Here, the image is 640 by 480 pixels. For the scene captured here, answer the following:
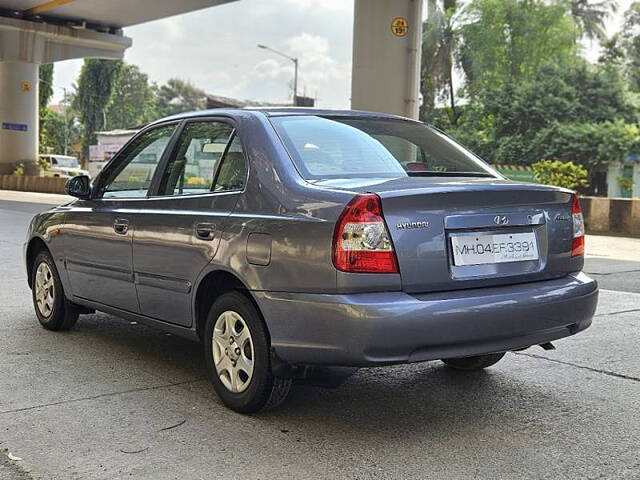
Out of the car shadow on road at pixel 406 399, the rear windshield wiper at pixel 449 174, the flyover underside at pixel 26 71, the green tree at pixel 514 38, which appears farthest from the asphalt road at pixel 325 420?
the green tree at pixel 514 38

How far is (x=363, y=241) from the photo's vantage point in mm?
3477

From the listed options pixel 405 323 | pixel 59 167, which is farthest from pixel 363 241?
pixel 59 167

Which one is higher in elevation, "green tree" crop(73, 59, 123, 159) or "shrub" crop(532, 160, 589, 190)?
"green tree" crop(73, 59, 123, 159)

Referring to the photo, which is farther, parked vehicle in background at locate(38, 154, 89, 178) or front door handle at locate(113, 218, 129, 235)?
parked vehicle in background at locate(38, 154, 89, 178)

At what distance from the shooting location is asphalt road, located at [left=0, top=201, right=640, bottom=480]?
3.32 meters

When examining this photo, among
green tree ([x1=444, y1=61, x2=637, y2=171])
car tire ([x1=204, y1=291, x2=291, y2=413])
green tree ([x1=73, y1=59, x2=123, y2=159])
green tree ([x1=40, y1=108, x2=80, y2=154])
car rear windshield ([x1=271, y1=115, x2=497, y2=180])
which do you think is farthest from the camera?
green tree ([x1=40, y1=108, x2=80, y2=154])

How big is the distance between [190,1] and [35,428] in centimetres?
2679

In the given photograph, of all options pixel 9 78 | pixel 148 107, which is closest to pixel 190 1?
pixel 9 78

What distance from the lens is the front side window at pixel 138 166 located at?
5.01 m

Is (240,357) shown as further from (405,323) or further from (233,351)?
(405,323)

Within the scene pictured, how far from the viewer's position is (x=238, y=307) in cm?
395

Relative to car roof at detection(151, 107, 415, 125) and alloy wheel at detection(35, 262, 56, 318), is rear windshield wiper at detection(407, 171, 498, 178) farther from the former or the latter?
alloy wheel at detection(35, 262, 56, 318)

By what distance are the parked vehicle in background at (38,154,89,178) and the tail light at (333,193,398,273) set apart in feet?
128

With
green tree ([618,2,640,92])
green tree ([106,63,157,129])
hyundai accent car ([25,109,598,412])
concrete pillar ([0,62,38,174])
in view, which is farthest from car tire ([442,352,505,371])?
green tree ([106,63,157,129])
